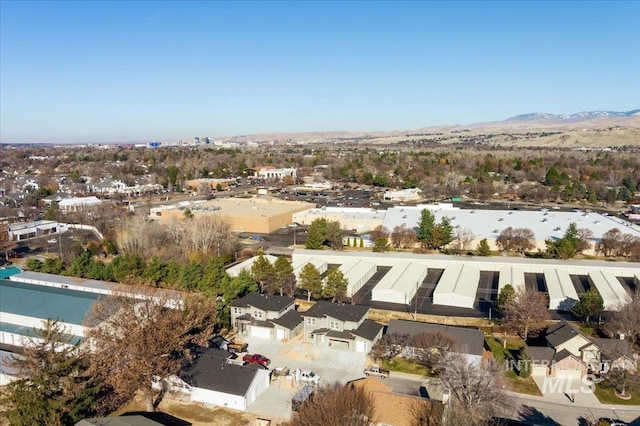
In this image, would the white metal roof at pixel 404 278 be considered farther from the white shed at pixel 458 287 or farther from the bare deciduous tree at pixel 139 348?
the bare deciduous tree at pixel 139 348

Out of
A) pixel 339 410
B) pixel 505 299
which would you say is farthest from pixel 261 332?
pixel 505 299

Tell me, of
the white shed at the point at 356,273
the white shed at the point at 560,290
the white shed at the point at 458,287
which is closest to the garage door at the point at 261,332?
the white shed at the point at 356,273

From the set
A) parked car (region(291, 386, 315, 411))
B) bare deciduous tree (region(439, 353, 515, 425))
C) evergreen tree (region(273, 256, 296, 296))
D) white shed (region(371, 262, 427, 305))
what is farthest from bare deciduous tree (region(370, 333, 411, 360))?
evergreen tree (region(273, 256, 296, 296))

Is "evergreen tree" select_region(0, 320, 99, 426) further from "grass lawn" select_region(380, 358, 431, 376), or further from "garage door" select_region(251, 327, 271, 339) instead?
"grass lawn" select_region(380, 358, 431, 376)

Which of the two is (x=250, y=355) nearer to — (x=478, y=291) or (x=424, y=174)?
(x=478, y=291)

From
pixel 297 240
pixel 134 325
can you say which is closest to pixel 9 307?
pixel 134 325

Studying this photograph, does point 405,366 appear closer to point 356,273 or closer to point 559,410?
point 559,410
